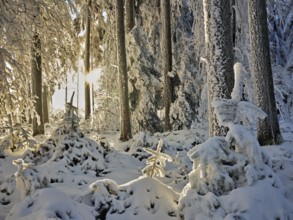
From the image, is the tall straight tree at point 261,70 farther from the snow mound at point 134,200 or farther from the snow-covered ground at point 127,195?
the snow mound at point 134,200

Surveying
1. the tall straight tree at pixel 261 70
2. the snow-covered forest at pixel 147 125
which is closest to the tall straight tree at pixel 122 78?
the snow-covered forest at pixel 147 125

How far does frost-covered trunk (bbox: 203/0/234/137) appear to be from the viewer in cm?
673

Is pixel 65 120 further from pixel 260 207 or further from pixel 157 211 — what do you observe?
pixel 260 207

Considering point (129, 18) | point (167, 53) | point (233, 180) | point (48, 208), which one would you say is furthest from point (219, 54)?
point (129, 18)

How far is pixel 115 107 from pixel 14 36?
1001 centimetres

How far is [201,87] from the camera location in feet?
52.4

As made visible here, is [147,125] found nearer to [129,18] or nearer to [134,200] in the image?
[129,18]

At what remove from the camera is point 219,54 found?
6.78m

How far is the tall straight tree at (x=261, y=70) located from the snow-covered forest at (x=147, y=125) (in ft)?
0.10

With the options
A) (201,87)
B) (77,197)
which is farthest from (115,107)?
(77,197)

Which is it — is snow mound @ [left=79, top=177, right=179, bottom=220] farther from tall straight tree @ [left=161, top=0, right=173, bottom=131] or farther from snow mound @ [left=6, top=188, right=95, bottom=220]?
tall straight tree @ [left=161, top=0, right=173, bottom=131]

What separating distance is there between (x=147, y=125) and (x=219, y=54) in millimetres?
8892

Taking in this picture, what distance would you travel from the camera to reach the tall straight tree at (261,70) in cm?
1066

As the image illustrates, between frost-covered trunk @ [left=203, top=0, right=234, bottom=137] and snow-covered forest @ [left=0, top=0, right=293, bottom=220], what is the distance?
0.06 ft
